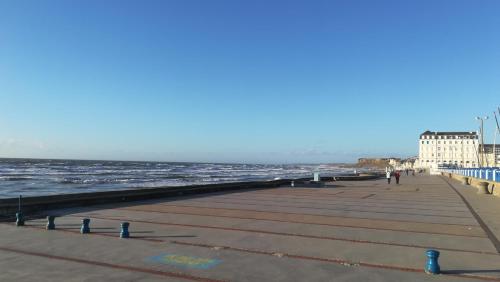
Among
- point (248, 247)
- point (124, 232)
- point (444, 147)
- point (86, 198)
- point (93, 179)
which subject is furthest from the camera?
point (444, 147)

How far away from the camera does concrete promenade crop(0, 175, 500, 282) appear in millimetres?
7125

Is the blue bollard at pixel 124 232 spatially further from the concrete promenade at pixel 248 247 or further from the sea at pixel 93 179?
the sea at pixel 93 179

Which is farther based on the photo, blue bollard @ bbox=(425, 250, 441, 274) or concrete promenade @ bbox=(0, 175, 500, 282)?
blue bollard @ bbox=(425, 250, 441, 274)

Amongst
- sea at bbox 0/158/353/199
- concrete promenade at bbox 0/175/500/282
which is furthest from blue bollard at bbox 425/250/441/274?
sea at bbox 0/158/353/199

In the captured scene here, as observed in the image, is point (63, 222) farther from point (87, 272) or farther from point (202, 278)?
point (202, 278)

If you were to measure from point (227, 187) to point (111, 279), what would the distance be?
2316cm

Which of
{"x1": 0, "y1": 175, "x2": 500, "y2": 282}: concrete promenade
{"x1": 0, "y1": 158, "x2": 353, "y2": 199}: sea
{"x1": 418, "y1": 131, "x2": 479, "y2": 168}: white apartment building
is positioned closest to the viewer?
{"x1": 0, "y1": 175, "x2": 500, "y2": 282}: concrete promenade

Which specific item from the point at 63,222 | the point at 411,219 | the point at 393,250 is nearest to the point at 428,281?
the point at 393,250

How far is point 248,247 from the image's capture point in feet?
30.5

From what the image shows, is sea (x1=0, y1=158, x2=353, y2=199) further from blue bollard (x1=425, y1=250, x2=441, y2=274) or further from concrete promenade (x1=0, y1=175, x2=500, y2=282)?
blue bollard (x1=425, y1=250, x2=441, y2=274)

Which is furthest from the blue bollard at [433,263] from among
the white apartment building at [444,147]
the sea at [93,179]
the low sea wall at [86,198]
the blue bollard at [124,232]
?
the white apartment building at [444,147]

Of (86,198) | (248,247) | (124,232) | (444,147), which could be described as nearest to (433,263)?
(248,247)

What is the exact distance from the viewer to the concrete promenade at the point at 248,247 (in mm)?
7125

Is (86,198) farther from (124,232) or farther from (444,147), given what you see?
(444,147)
